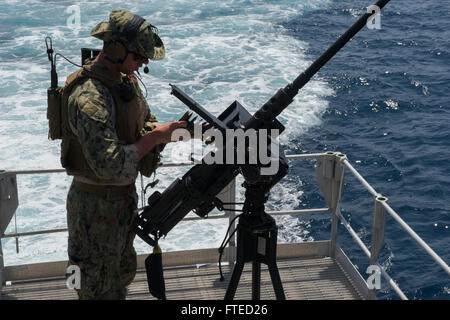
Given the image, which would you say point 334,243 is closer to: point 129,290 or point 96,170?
point 129,290

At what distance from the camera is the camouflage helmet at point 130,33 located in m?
3.60

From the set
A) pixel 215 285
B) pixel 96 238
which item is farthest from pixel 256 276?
pixel 215 285

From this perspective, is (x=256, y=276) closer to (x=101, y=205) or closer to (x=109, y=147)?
(x=101, y=205)

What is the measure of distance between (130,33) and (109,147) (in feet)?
2.12

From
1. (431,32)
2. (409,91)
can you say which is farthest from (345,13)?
(409,91)

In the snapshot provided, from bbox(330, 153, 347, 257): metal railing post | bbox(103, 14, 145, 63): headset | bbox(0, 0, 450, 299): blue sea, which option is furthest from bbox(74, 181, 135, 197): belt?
bbox(0, 0, 450, 299): blue sea

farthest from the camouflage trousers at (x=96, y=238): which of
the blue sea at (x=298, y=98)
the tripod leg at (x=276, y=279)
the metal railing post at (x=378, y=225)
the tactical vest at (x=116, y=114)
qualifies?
the blue sea at (x=298, y=98)

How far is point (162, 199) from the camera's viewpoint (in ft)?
13.2

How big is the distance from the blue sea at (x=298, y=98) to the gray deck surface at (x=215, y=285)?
3.34 feet

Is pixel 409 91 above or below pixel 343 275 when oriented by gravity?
below

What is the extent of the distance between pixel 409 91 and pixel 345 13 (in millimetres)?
8910

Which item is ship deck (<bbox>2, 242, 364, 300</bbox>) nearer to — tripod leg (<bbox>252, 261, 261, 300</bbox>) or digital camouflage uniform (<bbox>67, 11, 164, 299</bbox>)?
tripod leg (<bbox>252, 261, 261, 300</bbox>)

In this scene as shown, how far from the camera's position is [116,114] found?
3752mm

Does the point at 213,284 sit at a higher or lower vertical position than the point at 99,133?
lower
